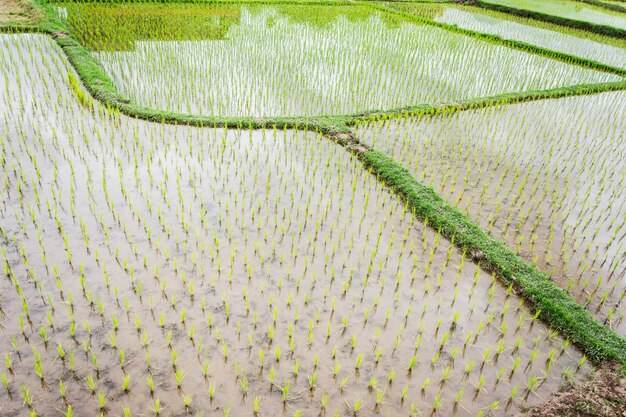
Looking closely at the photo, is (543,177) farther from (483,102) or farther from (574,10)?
(574,10)

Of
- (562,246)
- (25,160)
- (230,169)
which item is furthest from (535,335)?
(25,160)

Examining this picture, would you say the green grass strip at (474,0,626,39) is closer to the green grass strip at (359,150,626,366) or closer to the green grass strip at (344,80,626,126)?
the green grass strip at (344,80,626,126)

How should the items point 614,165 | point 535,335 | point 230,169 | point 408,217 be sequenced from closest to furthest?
point 535,335 < point 408,217 < point 230,169 < point 614,165

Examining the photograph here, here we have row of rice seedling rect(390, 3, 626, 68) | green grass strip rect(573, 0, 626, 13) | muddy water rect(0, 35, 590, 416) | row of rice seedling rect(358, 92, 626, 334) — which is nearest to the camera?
muddy water rect(0, 35, 590, 416)

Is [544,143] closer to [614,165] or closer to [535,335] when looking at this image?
[614,165]

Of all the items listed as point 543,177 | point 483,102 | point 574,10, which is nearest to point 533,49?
point 483,102

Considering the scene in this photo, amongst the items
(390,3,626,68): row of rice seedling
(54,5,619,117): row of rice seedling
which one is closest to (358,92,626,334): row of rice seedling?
(54,5,619,117): row of rice seedling

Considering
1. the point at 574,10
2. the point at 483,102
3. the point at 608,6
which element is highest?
the point at 608,6
